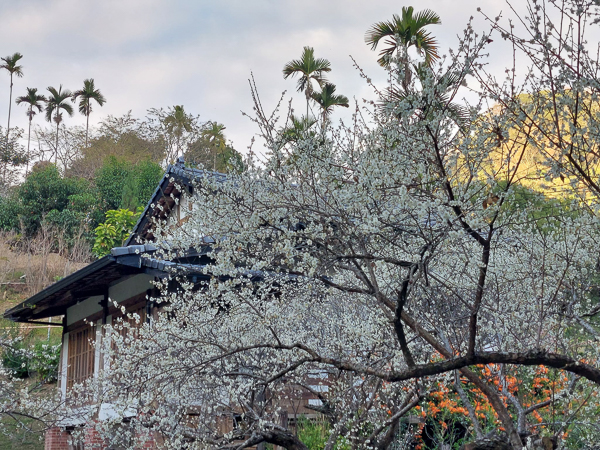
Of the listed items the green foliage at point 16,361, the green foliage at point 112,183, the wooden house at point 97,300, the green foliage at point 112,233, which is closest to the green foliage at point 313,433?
the wooden house at point 97,300

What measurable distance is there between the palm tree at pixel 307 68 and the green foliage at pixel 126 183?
1219 centimetres

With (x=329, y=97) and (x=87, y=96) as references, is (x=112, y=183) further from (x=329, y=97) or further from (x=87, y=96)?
(x=329, y=97)

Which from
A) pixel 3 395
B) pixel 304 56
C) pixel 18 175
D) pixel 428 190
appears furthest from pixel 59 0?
pixel 18 175

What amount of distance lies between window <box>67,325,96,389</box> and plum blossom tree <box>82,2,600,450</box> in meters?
5.21

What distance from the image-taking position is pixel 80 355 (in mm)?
12812

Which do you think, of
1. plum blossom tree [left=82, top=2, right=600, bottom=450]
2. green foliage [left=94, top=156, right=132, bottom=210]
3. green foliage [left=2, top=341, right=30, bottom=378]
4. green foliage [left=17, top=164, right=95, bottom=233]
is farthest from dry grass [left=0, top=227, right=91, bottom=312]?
plum blossom tree [left=82, top=2, right=600, bottom=450]

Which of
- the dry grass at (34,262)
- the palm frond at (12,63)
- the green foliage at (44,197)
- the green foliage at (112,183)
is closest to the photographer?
the dry grass at (34,262)

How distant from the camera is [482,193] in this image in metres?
3.53

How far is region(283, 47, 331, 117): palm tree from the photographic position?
15664 millimetres

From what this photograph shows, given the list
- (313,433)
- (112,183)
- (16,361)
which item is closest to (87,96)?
(112,183)

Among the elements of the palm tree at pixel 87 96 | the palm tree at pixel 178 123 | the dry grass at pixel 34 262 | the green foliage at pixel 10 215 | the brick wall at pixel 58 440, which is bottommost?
the brick wall at pixel 58 440

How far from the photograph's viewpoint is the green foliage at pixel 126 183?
26281mm

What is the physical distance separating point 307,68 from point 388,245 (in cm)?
1220

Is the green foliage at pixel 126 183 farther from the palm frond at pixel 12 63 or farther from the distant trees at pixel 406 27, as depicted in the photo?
the distant trees at pixel 406 27
